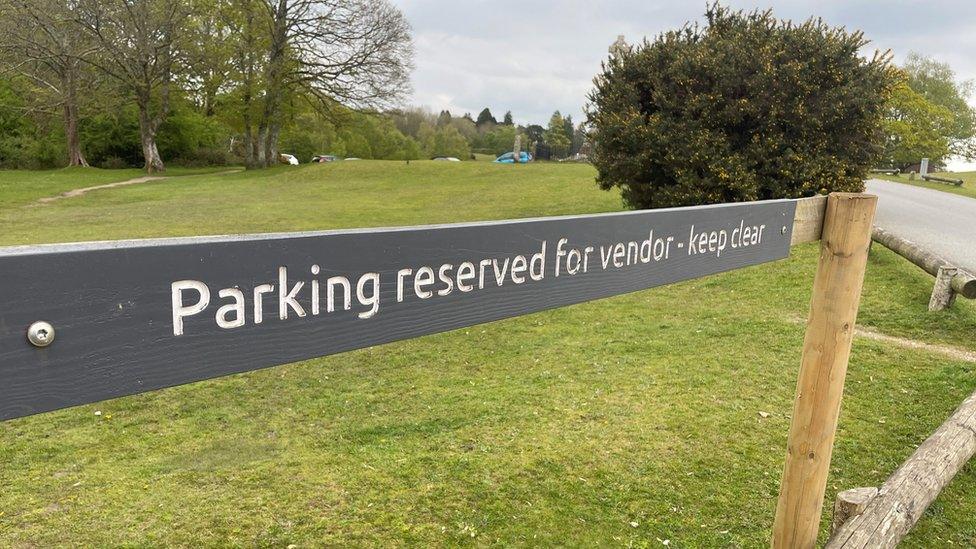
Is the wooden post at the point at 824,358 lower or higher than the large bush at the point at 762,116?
lower

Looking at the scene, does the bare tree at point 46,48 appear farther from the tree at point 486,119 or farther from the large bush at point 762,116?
the tree at point 486,119

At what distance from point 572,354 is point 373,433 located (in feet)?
7.55

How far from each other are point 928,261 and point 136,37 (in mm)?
30249

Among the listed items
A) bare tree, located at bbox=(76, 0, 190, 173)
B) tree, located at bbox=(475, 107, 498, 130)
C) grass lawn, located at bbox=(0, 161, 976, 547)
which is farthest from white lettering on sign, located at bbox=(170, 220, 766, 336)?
tree, located at bbox=(475, 107, 498, 130)

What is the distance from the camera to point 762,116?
10961 millimetres

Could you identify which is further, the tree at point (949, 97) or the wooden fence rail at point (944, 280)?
the tree at point (949, 97)

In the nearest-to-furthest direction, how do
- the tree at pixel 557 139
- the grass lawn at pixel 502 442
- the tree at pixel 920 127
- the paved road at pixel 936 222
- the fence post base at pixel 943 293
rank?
the grass lawn at pixel 502 442, the fence post base at pixel 943 293, the paved road at pixel 936 222, the tree at pixel 920 127, the tree at pixel 557 139

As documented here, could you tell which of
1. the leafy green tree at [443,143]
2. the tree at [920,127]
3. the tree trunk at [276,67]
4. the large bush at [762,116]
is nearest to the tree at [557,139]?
the leafy green tree at [443,143]

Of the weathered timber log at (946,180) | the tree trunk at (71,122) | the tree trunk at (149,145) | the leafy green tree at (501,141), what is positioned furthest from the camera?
the leafy green tree at (501,141)

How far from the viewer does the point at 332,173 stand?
3150 centimetres

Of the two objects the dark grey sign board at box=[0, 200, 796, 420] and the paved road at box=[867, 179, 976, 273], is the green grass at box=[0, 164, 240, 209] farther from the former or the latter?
the paved road at box=[867, 179, 976, 273]

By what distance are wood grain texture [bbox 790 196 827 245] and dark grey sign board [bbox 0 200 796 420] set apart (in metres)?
0.83

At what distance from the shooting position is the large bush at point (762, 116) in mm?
10719

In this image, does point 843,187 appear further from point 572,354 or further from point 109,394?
point 109,394
